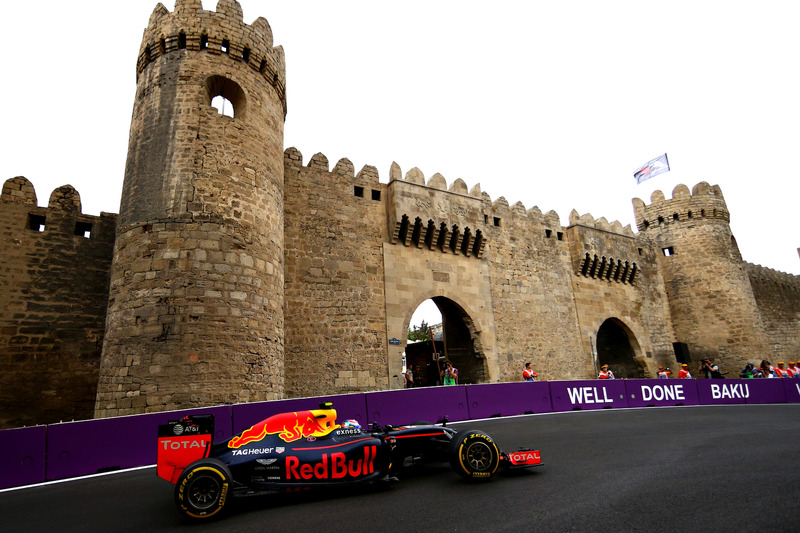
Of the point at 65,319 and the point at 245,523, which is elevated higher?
the point at 65,319

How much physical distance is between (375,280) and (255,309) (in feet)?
15.5

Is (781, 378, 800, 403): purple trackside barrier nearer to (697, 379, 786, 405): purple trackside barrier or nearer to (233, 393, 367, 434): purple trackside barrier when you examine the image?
(697, 379, 786, 405): purple trackside barrier

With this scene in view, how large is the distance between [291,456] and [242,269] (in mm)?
6428

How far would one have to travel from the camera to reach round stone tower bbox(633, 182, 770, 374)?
22.0m

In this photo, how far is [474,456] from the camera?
17.3 ft

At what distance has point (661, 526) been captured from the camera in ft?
11.5

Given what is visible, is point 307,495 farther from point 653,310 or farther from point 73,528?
point 653,310

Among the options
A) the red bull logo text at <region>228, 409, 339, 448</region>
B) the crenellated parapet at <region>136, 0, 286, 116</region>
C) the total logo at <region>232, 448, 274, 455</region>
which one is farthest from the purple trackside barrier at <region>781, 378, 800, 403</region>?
the crenellated parapet at <region>136, 0, 286, 116</region>

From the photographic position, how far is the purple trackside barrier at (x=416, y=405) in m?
9.49

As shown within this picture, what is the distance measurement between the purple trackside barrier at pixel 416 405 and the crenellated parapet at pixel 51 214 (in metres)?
8.55

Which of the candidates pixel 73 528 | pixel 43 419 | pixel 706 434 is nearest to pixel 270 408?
pixel 73 528

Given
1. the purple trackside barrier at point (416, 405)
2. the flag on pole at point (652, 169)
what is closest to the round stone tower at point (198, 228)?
the purple trackside barrier at point (416, 405)

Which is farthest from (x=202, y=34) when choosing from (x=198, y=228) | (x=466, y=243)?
(x=466, y=243)

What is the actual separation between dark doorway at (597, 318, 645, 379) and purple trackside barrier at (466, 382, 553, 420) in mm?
10108
